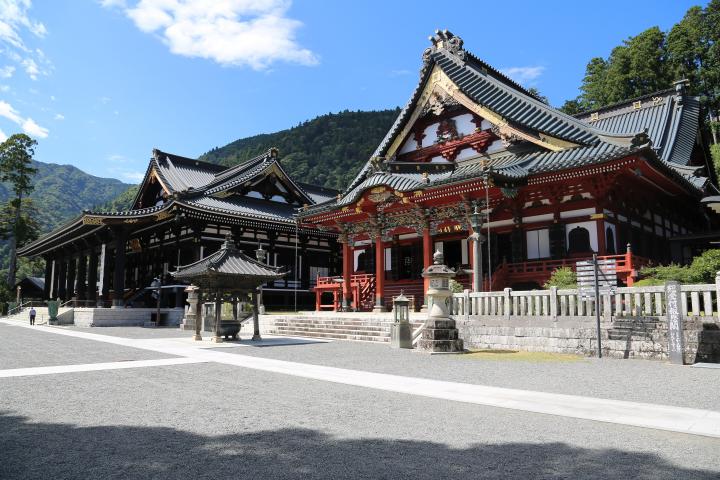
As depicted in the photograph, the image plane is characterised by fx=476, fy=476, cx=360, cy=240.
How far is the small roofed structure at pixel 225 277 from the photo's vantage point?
16344 mm

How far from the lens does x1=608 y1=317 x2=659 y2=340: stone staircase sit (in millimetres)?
11391

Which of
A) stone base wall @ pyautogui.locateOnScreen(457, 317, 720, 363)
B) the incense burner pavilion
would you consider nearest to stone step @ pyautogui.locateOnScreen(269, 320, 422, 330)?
stone base wall @ pyautogui.locateOnScreen(457, 317, 720, 363)

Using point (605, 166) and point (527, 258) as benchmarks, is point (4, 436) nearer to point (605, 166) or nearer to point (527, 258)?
point (605, 166)

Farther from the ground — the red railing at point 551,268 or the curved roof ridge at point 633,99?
the curved roof ridge at point 633,99

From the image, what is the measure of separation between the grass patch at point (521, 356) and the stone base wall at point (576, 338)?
0.38m

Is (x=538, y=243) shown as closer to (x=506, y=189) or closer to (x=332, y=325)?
(x=506, y=189)

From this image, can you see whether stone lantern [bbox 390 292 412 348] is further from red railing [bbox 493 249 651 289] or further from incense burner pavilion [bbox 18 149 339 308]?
incense burner pavilion [bbox 18 149 339 308]

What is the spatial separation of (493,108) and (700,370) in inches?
561

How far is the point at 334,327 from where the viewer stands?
742 inches

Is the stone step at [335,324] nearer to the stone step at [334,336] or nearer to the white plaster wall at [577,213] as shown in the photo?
the stone step at [334,336]

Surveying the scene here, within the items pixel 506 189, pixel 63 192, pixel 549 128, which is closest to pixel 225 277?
pixel 506 189

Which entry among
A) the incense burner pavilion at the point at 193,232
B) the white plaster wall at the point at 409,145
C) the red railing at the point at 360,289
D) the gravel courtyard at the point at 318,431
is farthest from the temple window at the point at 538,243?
the incense burner pavilion at the point at 193,232

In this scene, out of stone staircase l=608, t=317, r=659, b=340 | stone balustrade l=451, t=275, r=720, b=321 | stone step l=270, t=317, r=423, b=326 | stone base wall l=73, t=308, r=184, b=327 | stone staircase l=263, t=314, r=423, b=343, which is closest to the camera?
stone balustrade l=451, t=275, r=720, b=321

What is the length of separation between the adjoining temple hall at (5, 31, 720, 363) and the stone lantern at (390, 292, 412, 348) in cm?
7
